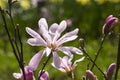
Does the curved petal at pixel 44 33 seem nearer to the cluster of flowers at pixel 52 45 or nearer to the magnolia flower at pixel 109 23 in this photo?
the cluster of flowers at pixel 52 45

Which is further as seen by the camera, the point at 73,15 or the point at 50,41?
the point at 73,15

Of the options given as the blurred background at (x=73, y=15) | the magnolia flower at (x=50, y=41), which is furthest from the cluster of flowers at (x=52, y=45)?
the blurred background at (x=73, y=15)

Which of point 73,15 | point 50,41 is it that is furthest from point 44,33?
point 73,15

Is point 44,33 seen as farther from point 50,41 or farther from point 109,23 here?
point 109,23

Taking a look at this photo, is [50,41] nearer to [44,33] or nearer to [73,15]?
[44,33]

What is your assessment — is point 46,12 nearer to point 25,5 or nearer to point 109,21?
point 25,5

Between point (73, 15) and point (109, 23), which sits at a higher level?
point (109, 23)

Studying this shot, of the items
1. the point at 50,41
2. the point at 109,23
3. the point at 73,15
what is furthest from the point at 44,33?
the point at 73,15

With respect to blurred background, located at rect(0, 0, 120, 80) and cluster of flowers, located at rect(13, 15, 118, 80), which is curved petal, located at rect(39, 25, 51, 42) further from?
blurred background, located at rect(0, 0, 120, 80)

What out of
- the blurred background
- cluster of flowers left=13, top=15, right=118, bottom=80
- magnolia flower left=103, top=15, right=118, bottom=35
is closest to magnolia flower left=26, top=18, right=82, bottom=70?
cluster of flowers left=13, top=15, right=118, bottom=80

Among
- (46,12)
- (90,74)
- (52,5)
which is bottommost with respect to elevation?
(52,5)

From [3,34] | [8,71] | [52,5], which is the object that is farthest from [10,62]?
[52,5]
